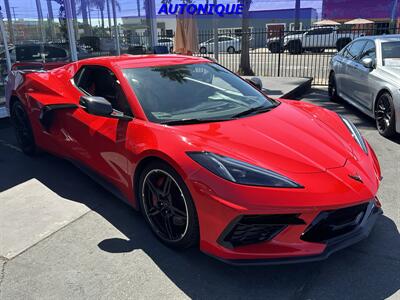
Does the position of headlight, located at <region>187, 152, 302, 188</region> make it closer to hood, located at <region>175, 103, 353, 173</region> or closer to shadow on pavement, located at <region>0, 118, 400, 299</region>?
hood, located at <region>175, 103, 353, 173</region>

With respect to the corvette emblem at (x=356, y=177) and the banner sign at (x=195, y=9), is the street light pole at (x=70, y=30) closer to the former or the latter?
the banner sign at (x=195, y=9)

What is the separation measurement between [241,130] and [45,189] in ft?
8.06

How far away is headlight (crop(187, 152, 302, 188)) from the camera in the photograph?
240 centimetres

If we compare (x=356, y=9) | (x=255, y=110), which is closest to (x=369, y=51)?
(x=255, y=110)

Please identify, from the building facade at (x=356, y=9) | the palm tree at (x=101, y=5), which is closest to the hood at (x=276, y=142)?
the palm tree at (x=101, y=5)

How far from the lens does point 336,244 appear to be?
246 cm

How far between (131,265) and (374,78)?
4879mm

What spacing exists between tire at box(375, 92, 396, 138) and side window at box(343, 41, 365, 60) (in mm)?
1634

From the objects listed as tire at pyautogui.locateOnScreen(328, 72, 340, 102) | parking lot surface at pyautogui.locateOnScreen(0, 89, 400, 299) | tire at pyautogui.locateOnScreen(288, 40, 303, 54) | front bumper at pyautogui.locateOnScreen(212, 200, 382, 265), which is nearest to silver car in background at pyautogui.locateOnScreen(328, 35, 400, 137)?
tire at pyautogui.locateOnScreen(328, 72, 340, 102)

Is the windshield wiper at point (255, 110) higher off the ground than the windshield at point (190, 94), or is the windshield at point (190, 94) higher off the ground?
the windshield at point (190, 94)

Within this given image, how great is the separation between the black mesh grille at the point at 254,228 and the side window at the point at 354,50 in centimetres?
563

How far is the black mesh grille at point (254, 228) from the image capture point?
2.37 m

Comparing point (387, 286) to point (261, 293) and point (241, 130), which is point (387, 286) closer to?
point (261, 293)

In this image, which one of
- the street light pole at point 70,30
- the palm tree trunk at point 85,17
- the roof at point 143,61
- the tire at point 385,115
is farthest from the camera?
the palm tree trunk at point 85,17
